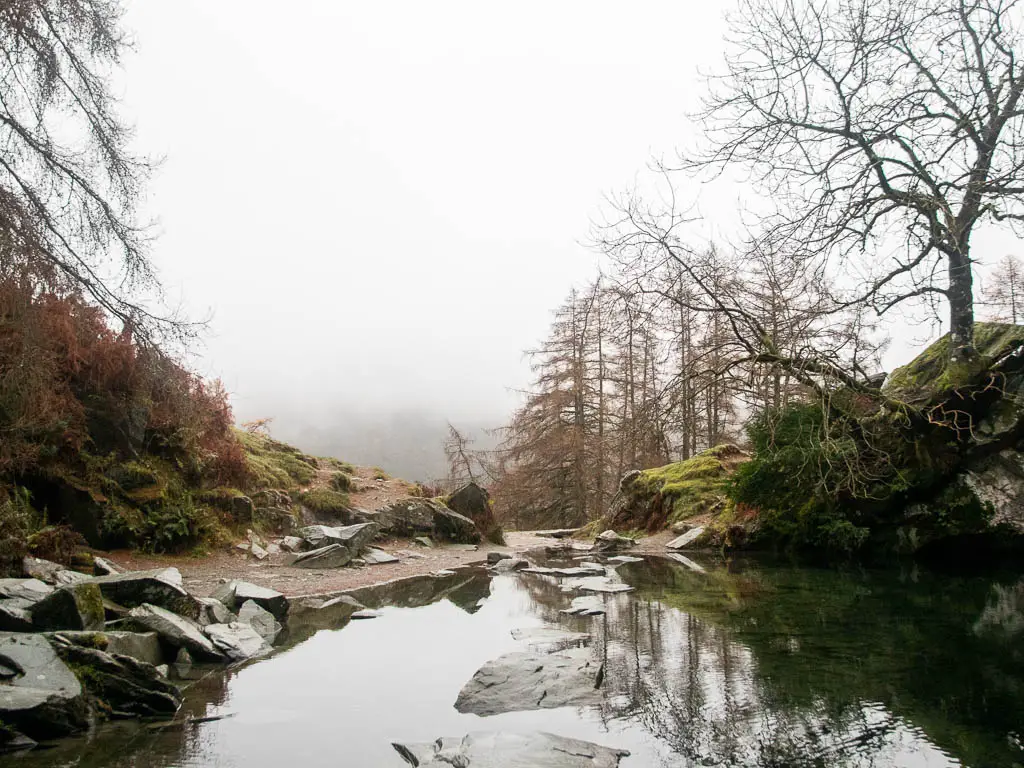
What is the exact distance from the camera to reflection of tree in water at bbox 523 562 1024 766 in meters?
3.34

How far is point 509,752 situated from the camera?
3.22 m

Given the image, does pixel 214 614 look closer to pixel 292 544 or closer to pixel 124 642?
pixel 124 642

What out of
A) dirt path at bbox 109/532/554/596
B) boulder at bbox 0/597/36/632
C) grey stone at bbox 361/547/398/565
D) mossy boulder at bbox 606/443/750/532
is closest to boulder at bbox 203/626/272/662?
boulder at bbox 0/597/36/632

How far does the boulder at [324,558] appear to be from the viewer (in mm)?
11234

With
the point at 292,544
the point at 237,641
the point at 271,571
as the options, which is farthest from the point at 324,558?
the point at 237,641

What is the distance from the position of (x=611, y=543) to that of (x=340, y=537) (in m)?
7.49

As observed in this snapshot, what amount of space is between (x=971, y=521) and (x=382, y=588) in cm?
1016

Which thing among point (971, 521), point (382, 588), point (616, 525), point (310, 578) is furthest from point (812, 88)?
point (616, 525)

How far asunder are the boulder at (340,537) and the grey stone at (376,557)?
17cm

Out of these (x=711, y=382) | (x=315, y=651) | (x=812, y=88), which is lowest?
(x=315, y=651)

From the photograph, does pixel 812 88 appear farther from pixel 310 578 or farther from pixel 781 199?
pixel 310 578

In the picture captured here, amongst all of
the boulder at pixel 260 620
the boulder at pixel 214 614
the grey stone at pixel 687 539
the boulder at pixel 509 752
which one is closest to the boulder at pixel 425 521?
the grey stone at pixel 687 539

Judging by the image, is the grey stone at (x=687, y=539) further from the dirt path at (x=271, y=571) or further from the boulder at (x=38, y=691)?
the boulder at (x=38, y=691)

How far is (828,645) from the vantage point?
5.44 m
